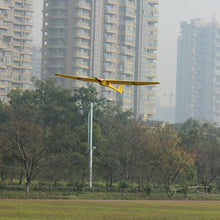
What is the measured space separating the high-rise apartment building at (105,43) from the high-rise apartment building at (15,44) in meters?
11.8

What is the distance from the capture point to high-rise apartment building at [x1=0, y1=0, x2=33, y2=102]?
128500 mm

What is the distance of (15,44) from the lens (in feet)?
465

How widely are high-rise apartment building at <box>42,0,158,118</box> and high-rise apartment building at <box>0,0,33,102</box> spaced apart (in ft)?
38.8

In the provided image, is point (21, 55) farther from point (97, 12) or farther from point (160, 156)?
point (160, 156)

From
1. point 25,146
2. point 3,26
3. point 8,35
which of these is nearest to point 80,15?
point 3,26

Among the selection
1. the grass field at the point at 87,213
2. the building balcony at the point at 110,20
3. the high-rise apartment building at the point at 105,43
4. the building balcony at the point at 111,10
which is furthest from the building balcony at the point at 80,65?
the grass field at the point at 87,213

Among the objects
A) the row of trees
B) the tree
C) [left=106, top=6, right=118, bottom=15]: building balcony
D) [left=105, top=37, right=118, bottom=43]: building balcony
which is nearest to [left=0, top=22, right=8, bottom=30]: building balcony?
[left=105, top=37, right=118, bottom=43]: building balcony

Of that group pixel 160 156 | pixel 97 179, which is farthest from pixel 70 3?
pixel 160 156

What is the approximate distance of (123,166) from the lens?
184 ft

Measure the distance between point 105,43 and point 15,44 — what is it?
28.6 metres

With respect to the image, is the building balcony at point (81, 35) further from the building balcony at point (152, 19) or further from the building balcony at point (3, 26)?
the building balcony at point (152, 19)

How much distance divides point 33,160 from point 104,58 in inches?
3249

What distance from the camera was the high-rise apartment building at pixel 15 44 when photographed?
422 ft

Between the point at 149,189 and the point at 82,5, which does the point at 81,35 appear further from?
the point at 149,189
